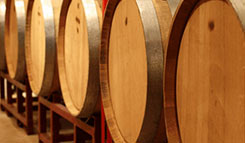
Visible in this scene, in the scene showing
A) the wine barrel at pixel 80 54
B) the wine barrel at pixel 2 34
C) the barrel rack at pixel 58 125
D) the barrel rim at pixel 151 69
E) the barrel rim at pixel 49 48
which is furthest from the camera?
the wine barrel at pixel 2 34

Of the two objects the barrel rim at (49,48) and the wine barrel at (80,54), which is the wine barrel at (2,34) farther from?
the wine barrel at (80,54)

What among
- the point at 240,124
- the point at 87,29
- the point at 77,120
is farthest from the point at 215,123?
the point at 77,120

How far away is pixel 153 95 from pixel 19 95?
11.6 ft

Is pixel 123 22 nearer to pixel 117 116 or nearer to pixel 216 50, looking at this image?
pixel 117 116

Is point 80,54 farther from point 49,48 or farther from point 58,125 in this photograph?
point 58,125

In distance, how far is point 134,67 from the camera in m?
2.14

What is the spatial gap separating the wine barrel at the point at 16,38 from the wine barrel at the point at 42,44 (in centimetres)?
26

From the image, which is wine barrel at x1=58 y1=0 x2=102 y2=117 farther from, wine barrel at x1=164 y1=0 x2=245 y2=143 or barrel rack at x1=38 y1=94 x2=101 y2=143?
wine barrel at x1=164 y1=0 x2=245 y2=143

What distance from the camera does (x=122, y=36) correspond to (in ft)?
7.45

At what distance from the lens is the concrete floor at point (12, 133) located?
15.0 feet

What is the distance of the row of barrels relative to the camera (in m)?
1.44

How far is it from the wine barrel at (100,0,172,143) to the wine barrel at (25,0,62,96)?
3.37ft

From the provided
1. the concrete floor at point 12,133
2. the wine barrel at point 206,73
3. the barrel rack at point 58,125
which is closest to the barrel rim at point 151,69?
the wine barrel at point 206,73

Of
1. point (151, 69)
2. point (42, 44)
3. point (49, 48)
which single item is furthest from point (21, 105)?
point (151, 69)
